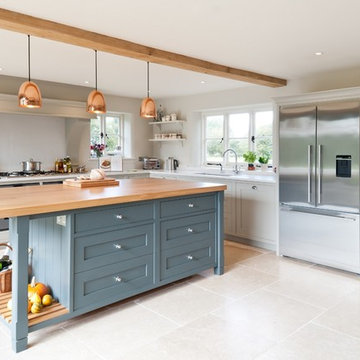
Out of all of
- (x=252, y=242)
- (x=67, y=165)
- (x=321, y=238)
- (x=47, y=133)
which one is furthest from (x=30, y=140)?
(x=321, y=238)

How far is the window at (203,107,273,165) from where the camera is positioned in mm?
5562

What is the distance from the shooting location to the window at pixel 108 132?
650cm

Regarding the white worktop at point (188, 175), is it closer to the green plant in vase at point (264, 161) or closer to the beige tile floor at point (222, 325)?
the green plant in vase at point (264, 161)

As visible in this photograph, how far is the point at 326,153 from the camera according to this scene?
390 cm

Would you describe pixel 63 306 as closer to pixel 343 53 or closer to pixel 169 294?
pixel 169 294

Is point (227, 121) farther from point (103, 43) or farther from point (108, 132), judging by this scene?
point (103, 43)

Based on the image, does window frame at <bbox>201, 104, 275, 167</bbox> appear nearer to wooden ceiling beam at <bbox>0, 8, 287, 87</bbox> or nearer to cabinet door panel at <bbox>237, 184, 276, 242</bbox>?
cabinet door panel at <bbox>237, 184, 276, 242</bbox>

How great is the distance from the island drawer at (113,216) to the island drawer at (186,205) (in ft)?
0.55

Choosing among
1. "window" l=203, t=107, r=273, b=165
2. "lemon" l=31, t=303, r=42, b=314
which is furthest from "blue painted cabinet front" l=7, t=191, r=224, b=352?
"window" l=203, t=107, r=273, b=165

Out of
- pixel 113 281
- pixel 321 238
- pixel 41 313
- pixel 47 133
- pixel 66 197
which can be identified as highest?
pixel 47 133

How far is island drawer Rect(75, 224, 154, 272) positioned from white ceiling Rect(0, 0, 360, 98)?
1609mm

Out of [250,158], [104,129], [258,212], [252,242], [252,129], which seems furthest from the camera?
[104,129]

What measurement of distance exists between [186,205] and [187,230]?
9.5 inches

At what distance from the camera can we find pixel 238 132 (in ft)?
19.5
